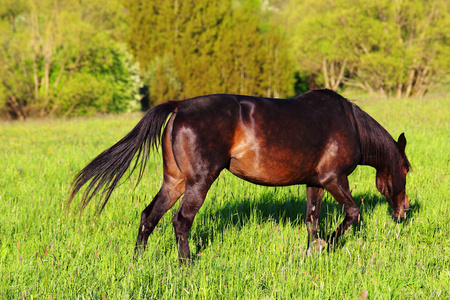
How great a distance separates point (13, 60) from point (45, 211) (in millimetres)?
28428

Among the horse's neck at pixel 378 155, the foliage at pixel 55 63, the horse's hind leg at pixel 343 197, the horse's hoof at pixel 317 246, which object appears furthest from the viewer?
the foliage at pixel 55 63

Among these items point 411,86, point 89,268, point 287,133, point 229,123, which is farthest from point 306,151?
point 411,86

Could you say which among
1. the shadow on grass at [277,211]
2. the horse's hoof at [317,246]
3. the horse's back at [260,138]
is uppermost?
the horse's back at [260,138]

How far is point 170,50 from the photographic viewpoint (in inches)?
1666

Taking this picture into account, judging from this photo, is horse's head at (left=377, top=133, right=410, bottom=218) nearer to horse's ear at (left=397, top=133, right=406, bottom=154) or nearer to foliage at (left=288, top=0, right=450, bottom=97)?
horse's ear at (left=397, top=133, right=406, bottom=154)

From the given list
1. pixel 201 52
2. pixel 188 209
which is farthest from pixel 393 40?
pixel 188 209

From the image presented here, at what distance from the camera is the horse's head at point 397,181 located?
5059 mm

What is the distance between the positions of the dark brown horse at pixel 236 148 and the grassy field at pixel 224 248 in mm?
409

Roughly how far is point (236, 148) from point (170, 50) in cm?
4035

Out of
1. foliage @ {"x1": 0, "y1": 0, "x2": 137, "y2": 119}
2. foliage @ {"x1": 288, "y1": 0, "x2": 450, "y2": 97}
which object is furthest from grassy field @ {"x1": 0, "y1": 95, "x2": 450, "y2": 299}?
foliage @ {"x1": 288, "y1": 0, "x2": 450, "y2": 97}

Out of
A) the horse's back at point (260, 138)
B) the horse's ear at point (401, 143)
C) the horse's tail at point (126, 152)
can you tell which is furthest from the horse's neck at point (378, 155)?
the horse's tail at point (126, 152)

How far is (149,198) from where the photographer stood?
6.03 m

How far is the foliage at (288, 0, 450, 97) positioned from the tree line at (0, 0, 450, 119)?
0.10 m

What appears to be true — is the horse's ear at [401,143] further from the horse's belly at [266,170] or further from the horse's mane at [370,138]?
the horse's belly at [266,170]
